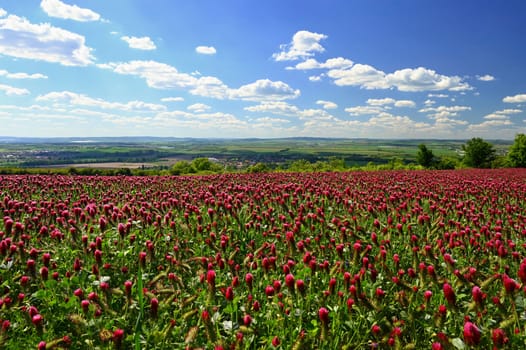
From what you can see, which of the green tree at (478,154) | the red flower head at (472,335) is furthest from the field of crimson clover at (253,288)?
the green tree at (478,154)

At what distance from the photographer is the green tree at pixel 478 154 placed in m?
73.9

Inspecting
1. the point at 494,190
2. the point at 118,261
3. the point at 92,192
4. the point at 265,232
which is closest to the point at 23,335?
the point at 118,261

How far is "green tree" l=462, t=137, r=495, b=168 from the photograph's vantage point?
73.9 m

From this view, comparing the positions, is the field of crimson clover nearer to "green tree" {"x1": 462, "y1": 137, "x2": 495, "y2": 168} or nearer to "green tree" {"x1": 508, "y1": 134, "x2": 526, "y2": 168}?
"green tree" {"x1": 462, "y1": 137, "x2": 495, "y2": 168}

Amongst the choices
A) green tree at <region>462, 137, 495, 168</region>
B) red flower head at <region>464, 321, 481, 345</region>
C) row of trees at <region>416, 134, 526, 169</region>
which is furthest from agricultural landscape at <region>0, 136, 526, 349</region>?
green tree at <region>462, 137, 495, 168</region>

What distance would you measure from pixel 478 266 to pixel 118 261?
557 cm

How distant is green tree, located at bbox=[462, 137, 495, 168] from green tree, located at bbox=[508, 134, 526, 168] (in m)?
3.67

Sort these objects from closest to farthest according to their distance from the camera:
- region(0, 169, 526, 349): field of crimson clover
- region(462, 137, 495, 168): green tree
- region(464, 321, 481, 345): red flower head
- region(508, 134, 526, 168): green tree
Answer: region(464, 321, 481, 345): red flower head, region(0, 169, 526, 349): field of crimson clover, region(508, 134, 526, 168): green tree, region(462, 137, 495, 168): green tree

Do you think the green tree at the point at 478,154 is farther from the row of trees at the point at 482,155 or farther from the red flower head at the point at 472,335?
the red flower head at the point at 472,335

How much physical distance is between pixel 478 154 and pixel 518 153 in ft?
24.5

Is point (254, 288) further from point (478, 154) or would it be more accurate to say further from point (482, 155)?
point (482, 155)

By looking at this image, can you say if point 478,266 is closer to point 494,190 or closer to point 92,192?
point 494,190

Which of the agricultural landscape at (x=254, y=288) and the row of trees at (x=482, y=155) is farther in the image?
the row of trees at (x=482, y=155)

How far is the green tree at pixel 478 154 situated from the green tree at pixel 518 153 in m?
3.67
